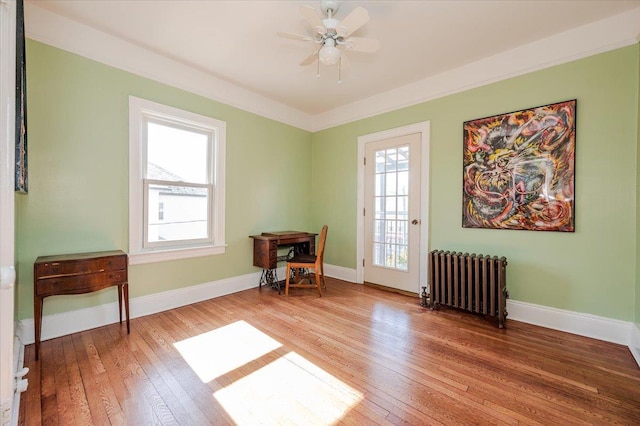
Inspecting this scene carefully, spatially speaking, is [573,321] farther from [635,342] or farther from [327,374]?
[327,374]

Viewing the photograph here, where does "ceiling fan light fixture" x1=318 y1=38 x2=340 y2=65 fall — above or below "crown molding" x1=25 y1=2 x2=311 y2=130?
below

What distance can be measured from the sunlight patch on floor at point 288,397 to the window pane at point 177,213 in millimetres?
2028

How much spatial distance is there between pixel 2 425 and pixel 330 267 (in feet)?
12.7

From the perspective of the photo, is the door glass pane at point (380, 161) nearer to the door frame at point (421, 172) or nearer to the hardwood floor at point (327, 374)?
the door frame at point (421, 172)

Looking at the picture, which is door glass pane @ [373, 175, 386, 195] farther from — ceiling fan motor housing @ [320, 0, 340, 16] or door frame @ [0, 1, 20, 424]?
door frame @ [0, 1, 20, 424]

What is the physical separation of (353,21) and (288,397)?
2.55 meters

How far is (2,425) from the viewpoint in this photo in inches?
43.1

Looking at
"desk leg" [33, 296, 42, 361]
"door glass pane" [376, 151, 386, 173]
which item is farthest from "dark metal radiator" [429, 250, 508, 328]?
"desk leg" [33, 296, 42, 361]

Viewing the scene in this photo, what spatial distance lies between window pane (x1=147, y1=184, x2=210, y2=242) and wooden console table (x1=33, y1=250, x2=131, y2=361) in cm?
61

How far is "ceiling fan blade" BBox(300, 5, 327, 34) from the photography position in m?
1.83

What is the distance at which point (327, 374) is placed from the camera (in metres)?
1.93

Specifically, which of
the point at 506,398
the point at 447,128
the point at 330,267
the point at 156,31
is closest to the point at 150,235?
the point at 156,31

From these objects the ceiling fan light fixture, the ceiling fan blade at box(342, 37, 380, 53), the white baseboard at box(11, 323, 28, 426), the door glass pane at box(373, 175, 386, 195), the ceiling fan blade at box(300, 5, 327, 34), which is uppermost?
the ceiling fan blade at box(300, 5, 327, 34)

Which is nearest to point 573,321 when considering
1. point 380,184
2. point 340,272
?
point 380,184
